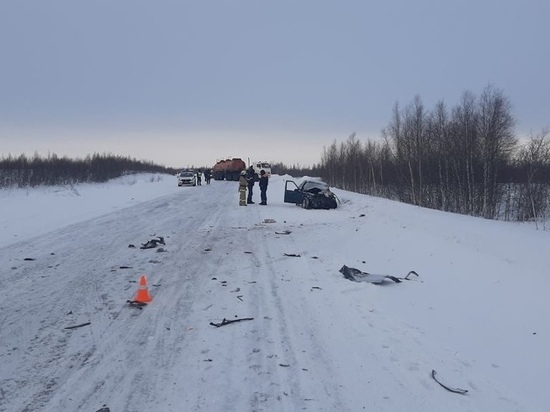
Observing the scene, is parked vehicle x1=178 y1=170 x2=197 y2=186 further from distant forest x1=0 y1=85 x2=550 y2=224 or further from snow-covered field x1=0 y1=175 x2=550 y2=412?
snow-covered field x1=0 y1=175 x2=550 y2=412

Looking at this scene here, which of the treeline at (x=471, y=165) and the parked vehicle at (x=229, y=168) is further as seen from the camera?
the parked vehicle at (x=229, y=168)

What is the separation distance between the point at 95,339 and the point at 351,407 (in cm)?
310

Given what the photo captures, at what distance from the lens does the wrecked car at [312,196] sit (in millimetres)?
22859

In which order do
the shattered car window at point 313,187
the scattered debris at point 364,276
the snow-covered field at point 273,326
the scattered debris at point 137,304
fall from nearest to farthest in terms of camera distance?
the snow-covered field at point 273,326
the scattered debris at point 137,304
the scattered debris at point 364,276
the shattered car window at point 313,187

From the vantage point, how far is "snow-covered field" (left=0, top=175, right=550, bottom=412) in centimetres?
416

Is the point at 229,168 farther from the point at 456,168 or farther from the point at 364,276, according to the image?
the point at 364,276

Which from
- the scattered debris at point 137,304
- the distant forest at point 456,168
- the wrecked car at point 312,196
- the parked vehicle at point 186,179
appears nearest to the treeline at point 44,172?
the distant forest at point 456,168

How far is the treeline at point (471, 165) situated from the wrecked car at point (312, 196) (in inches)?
781

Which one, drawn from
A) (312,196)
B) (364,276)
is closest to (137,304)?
(364,276)

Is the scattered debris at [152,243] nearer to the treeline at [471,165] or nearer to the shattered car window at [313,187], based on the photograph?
the shattered car window at [313,187]

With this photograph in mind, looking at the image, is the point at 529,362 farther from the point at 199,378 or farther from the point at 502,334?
the point at 199,378

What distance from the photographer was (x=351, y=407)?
A: 13.0ft

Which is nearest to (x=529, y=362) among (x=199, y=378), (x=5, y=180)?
(x=199, y=378)

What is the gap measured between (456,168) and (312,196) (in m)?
24.7
